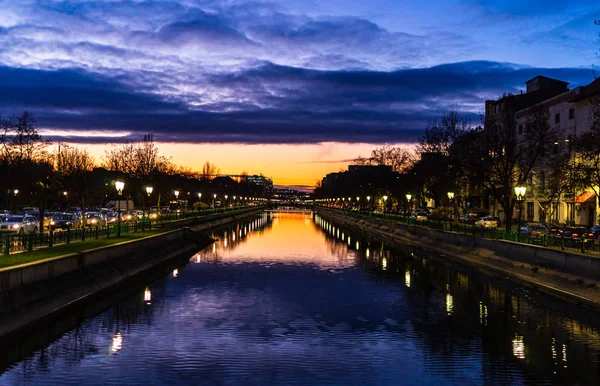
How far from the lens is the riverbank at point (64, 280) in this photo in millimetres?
19938

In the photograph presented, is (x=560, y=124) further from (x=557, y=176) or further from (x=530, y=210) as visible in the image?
(x=557, y=176)

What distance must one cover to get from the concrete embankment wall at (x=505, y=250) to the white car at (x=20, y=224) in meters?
31.6

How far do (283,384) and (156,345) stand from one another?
18.8ft

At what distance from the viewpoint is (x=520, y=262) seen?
34.7m

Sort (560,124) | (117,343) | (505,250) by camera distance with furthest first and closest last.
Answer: (560,124) < (505,250) < (117,343)

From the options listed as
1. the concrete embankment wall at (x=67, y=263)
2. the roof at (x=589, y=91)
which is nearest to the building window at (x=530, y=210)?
the roof at (x=589, y=91)

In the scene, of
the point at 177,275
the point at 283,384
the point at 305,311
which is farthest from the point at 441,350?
the point at 177,275

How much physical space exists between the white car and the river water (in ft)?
49.1

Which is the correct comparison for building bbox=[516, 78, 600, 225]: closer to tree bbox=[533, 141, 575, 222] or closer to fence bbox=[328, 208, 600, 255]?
tree bbox=[533, 141, 575, 222]

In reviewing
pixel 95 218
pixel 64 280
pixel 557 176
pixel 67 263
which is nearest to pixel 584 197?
pixel 557 176

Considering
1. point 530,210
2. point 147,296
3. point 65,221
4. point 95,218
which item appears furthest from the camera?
point 530,210

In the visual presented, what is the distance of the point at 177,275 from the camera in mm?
38094

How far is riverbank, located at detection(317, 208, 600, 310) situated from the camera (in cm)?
2662

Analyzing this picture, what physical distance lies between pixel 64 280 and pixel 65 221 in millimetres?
34353
